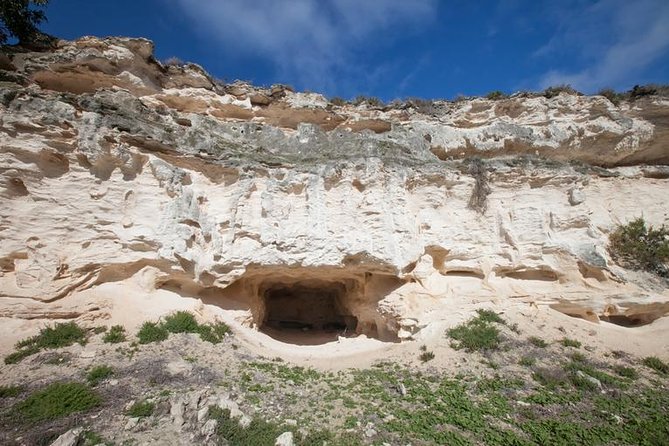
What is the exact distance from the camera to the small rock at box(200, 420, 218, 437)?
229 inches

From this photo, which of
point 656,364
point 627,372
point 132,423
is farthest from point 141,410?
point 656,364

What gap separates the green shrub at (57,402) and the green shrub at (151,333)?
2.23 meters

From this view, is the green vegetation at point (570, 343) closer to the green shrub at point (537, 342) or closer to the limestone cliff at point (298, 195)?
the green shrub at point (537, 342)

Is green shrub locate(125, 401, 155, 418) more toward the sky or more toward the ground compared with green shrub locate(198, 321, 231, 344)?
more toward the ground

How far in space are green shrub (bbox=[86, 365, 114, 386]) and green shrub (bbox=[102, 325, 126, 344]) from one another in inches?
48.8

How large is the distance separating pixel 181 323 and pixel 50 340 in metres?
→ 3.16

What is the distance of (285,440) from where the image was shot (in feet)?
19.0

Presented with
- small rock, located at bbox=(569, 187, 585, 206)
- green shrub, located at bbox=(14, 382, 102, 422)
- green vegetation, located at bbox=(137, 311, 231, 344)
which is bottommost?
green shrub, located at bbox=(14, 382, 102, 422)

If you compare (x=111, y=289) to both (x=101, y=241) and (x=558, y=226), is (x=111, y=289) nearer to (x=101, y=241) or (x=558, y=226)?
(x=101, y=241)

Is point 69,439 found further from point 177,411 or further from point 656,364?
point 656,364

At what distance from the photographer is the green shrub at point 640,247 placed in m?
12.1

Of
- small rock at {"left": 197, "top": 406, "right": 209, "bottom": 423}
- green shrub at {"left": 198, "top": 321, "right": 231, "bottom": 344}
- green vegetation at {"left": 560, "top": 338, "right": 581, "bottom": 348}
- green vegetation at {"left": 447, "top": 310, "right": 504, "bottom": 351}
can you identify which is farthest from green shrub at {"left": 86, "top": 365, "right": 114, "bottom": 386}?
green vegetation at {"left": 560, "top": 338, "right": 581, "bottom": 348}

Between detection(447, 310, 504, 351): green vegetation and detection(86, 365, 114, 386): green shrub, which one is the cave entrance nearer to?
detection(447, 310, 504, 351): green vegetation

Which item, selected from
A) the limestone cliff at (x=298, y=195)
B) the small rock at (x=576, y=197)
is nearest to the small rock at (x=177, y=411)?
the limestone cliff at (x=298, y=195)
